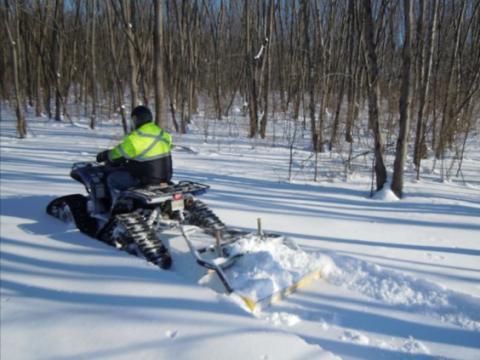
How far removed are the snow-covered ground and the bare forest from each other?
6.96 ft

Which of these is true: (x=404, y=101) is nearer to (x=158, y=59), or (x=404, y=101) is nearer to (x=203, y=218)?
(x=203, y=218)

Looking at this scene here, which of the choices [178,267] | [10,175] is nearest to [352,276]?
[178,267]

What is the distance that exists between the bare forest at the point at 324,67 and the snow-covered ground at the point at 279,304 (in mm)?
2122

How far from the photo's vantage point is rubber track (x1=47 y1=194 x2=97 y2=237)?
16.1 ft

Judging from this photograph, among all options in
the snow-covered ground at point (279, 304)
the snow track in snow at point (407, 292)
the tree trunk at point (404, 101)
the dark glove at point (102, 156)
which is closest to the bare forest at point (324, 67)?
the tree trunk at point (404, 101)

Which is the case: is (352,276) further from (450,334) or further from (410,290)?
(450,334)

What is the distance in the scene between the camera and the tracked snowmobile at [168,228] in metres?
3.50

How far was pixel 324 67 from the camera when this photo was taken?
12.7 m

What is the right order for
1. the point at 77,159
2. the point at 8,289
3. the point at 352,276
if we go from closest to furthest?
the point at 8,289 < the point at 352,276 < the point at 77,159

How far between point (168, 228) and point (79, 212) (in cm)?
136

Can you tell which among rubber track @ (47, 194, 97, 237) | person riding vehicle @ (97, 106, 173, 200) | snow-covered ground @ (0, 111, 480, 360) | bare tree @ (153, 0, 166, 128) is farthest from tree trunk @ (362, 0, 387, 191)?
bare tree @ (153, 0, 166, 128)

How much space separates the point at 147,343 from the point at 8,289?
1597 mm

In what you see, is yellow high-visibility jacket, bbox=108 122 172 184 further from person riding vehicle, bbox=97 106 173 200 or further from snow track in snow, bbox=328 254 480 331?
snow track in snow, bbox=328 254 480 331

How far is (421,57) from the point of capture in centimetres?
993
